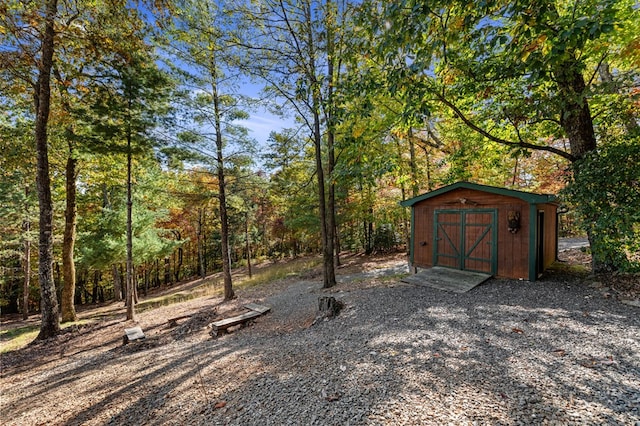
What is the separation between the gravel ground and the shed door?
113 centimetres

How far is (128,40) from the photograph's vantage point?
6117 mm

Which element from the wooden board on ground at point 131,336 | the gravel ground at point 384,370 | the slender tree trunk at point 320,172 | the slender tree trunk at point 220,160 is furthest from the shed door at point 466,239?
the wooden board on ground at point 131,336

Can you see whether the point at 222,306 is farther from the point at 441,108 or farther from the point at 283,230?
the point at 283,230

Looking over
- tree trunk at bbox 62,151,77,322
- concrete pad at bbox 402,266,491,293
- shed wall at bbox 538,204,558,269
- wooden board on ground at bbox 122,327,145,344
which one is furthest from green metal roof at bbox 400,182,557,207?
tree trunk at bbox 62,151,77,322

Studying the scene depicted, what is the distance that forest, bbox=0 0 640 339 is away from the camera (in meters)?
3.90

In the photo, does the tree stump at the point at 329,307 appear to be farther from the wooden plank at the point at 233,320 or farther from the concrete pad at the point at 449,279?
the concrete pad at the point at 449,279

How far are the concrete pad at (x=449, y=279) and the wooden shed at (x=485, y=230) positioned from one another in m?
0.31

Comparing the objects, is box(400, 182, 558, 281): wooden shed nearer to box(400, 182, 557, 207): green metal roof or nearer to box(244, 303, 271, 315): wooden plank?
box(400, 182, 557, 207): green metal roof

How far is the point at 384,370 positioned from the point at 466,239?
560cm

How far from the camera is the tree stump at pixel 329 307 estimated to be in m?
5.42

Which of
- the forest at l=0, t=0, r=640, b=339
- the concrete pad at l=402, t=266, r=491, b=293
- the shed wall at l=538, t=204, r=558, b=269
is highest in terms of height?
the forest at l=0, t=0, r=640, b=339

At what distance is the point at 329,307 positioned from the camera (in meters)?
5.52

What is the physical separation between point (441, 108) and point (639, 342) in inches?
246

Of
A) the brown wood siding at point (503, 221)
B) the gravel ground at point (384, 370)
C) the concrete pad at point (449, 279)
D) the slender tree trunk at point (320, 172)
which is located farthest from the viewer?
the slender tree trunk at point (320, 172)
